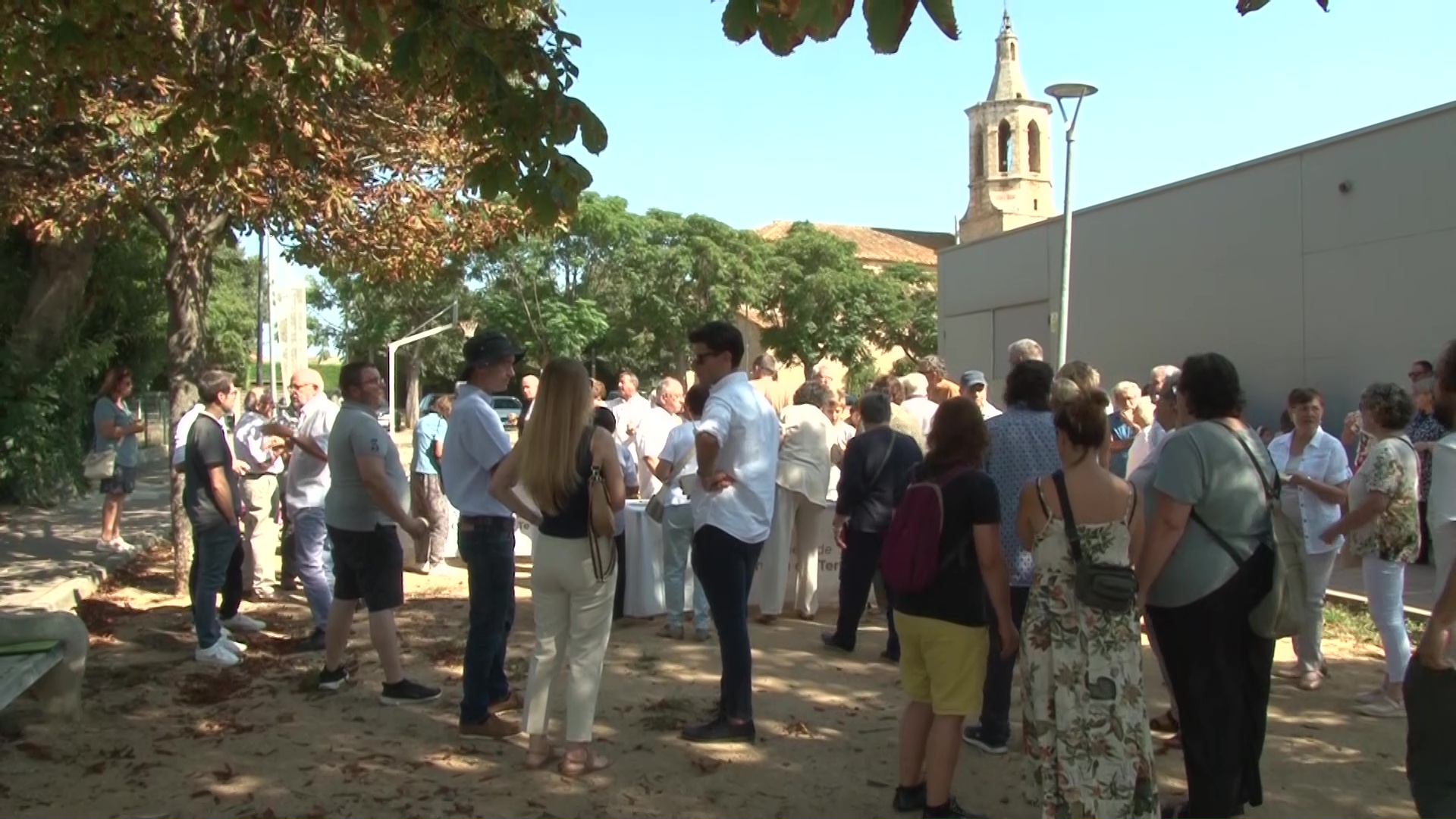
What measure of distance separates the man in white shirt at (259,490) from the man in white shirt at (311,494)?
1.87 ft

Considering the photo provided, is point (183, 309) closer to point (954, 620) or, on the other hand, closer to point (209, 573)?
point (209, 573)

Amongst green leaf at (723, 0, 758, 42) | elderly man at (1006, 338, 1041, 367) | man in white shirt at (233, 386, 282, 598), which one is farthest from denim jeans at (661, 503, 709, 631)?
green leaf at (723, 0, 758, 42)

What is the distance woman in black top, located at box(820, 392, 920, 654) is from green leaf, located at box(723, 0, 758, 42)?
421 cm

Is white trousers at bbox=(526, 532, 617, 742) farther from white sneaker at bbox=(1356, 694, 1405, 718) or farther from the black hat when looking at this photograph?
white sneaker at bbox=(1356, 694, 1405, 718)

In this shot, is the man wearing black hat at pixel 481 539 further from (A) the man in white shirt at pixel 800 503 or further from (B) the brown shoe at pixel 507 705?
(A) the man in white shirt at pixel 800 503

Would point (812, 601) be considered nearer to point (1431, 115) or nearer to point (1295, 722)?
point (1295, 722)

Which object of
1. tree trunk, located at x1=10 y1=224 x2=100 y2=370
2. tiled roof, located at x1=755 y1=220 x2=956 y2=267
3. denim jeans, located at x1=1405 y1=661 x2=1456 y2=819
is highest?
tiled roof, located at x1=755 y1=220 x2=956 y2=267

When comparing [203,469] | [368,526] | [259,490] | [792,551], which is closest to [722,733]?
[368,526]

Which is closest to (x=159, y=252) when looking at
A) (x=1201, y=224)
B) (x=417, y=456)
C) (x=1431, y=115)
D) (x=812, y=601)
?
(x=417, y=456)

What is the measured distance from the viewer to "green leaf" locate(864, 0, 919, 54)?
109 inches

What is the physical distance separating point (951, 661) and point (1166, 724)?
2029 millimetres

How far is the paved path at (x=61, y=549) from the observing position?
901 cm

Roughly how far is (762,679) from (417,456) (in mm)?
4573

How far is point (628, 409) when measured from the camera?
958 centimetres
